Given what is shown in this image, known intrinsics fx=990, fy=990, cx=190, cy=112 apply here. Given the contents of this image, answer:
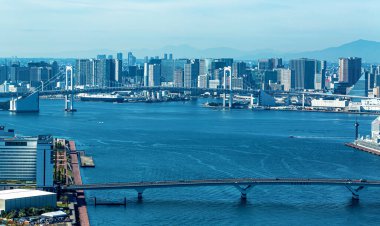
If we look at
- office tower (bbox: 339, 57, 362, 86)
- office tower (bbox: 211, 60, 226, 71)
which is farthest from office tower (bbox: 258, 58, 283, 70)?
office tower (bbox: 339, 57, 362, 86)

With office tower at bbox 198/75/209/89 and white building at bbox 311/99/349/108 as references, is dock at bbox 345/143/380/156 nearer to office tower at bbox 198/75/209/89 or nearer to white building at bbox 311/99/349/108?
white building at bbox 311/99/349/108

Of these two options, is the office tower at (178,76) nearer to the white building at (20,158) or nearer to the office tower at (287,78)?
the office tower at (287,78)

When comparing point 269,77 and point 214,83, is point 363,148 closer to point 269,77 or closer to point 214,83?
point 214,83

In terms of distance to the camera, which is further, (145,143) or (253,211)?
(145,143)

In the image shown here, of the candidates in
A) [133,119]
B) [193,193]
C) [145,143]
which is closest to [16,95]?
[133,119]

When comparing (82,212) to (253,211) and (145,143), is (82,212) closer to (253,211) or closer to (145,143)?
(253,211)

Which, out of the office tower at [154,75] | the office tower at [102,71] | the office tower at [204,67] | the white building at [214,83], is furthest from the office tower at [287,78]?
the office tower at [102,71]
